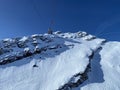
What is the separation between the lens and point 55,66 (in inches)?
1210

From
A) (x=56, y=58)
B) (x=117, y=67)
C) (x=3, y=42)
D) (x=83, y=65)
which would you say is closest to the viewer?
(x=83, y=65)

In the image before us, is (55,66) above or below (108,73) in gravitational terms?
above

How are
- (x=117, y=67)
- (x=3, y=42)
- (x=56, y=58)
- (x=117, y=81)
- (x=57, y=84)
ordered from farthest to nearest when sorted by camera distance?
(x=3, y=42) < (x=56, y=58) < (x=117, y=67) < (x=117, y=81) < (x=57, y=84)

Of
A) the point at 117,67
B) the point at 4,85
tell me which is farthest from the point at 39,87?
the point at 117,67

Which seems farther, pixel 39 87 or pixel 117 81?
pixel 117 81

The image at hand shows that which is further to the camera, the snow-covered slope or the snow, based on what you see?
the snow-covered slope

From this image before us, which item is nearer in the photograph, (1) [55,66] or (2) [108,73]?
(2) [108,73]

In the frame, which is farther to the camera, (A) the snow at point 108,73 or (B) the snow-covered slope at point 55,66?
(B) the snow-covered slope at point 55,66

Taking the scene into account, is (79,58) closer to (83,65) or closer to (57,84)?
(83,65)

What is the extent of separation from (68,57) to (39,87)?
35.1ft

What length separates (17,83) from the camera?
85.5ft

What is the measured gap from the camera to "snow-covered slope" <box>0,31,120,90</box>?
2547 cm

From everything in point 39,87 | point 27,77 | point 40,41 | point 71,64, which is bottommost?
point 39,87

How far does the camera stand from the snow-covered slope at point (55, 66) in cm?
2547
